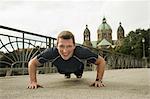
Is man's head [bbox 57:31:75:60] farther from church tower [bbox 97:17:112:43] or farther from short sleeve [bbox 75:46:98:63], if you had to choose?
church tower [bbox 97:17:112:43]

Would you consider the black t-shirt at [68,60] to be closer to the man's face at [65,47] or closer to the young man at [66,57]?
the young man at [66,57]

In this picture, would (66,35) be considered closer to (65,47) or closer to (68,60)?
(65,47)

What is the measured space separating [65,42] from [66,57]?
283 mm

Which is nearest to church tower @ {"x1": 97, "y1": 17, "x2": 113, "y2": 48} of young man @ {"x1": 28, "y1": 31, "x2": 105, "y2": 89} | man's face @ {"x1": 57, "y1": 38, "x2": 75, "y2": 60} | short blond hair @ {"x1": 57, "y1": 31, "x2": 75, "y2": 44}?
young man @ {"x1": 28, "y1": 31, "x2": 105, "y2": 89}

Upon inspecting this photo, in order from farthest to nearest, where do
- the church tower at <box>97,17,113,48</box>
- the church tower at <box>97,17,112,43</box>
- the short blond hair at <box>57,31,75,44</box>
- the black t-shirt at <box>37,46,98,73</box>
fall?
the church tower at <box>97,17,112,43</box>
the church tower at <box>97,17,113,48</box>
the black t-shirt at <box>37,46,98,73</box>
the short blond hair at <box>57,31,75,44</box>

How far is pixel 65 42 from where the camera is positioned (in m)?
4.14

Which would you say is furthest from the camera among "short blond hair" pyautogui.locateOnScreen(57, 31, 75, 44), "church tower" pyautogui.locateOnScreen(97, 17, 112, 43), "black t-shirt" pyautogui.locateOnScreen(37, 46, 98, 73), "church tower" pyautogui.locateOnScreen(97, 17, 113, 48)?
"church tower" pyautogui.locateOnScreen(97, 17, 112, 43)

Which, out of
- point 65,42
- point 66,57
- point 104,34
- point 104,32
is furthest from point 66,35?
point 104,32

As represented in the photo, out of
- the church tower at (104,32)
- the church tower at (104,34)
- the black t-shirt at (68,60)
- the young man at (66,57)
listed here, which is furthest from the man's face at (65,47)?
the church tower at (104,32)

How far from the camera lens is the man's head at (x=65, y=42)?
412 centimetres

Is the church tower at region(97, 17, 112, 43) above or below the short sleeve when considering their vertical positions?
above

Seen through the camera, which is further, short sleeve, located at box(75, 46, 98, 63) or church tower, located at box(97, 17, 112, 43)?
church tower, located at box(97, 17, 112, 43)

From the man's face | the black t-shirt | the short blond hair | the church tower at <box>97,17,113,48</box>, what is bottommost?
the black t-shirt

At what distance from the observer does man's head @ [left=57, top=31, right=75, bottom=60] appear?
4125 mm
